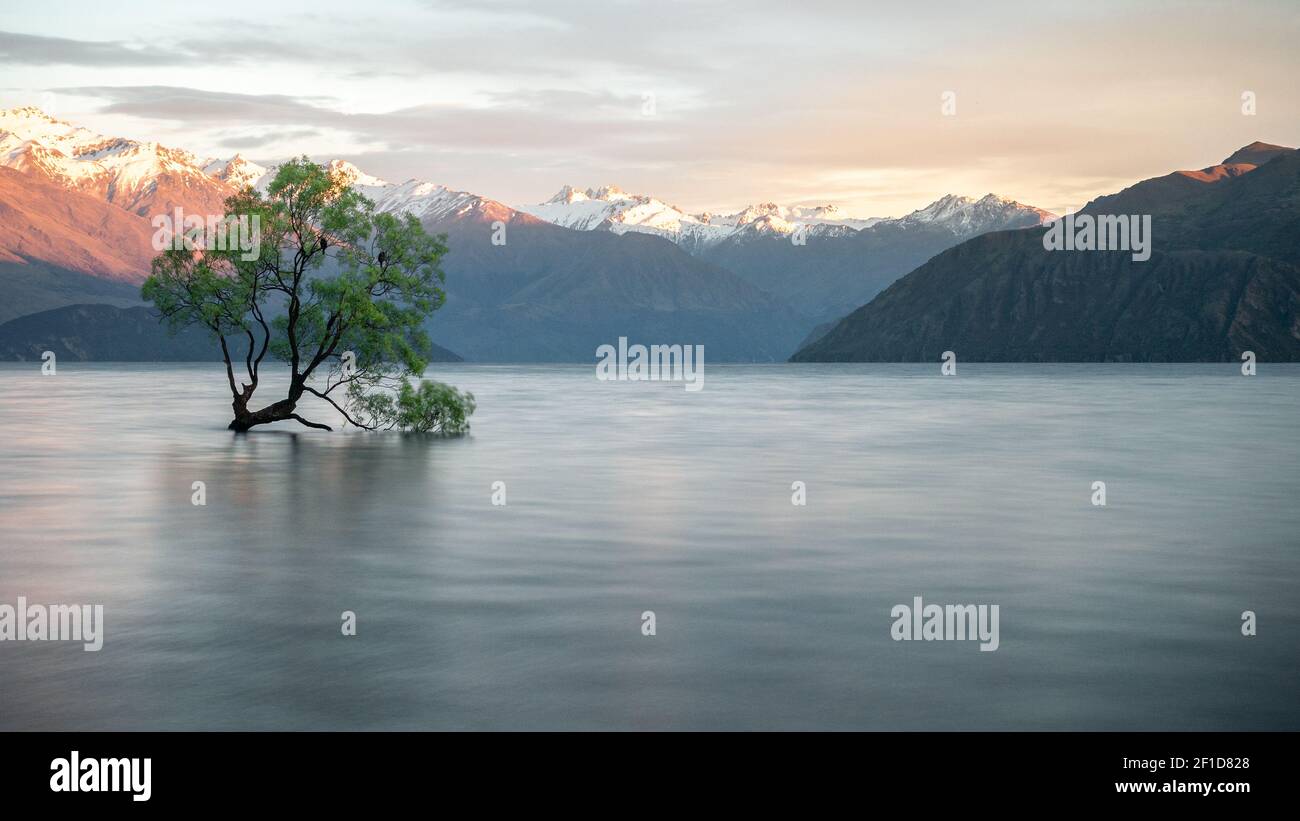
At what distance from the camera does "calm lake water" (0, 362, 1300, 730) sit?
52.9 ft

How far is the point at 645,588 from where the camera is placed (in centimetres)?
2438

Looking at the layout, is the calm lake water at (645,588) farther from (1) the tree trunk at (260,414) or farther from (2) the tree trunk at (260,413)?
(1) the tree trunk at (260,414)

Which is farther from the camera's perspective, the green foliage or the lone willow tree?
the green foliage

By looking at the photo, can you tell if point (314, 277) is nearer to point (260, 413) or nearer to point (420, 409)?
point (420, 409)

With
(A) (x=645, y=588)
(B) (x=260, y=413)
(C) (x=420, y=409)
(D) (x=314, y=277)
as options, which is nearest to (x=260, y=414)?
(B) (x=260, y=413)

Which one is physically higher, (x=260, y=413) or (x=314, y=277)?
(x=314, y=277)

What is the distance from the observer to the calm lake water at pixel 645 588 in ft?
52.9

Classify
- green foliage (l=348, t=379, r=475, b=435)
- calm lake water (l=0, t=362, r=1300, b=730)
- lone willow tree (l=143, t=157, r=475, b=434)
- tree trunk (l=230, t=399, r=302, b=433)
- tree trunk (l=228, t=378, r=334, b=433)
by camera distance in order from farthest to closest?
green foliage (l=348, t=379, r=475, b=435)
tree trunk (l=230, t=399, r=302, b=433)
tree trunk (l=228, t=378, r=334, b=433)
lone willow tree (l=143, t=157, r=475, b=434)
calm lake water (l=0, t=362, r=1300, b=730)

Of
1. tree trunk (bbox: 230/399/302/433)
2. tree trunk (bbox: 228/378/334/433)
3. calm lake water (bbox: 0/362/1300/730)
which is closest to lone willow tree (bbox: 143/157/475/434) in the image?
tree trunk (bbox: 228/378/334/433)

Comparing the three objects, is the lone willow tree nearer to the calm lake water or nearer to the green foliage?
the green foliage

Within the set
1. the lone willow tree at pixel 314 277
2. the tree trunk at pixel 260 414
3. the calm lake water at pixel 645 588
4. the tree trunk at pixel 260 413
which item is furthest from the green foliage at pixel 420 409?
the calm lake water at pixel 645 588
